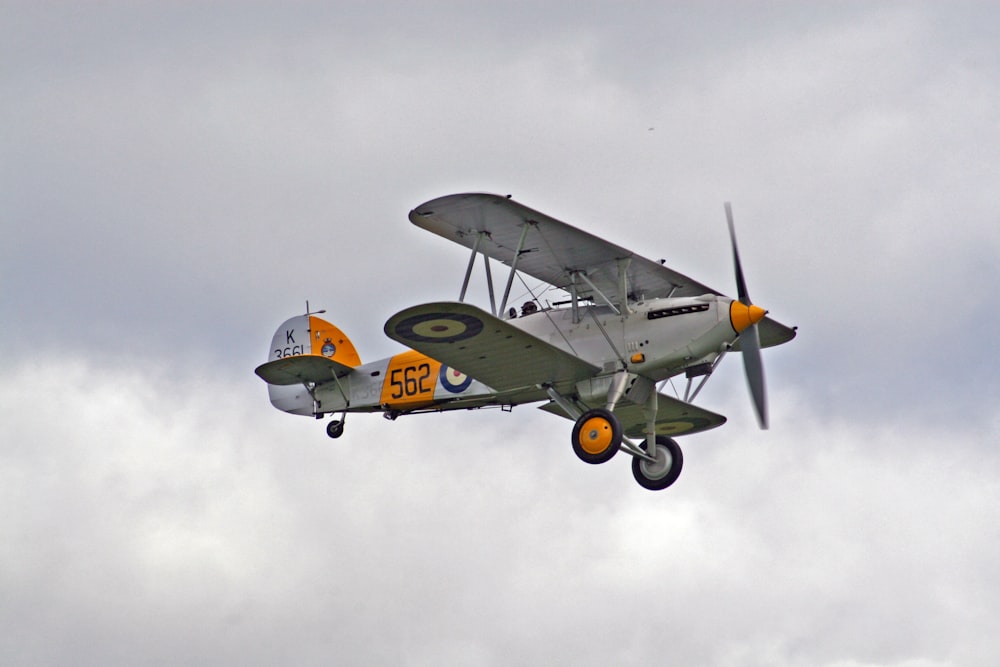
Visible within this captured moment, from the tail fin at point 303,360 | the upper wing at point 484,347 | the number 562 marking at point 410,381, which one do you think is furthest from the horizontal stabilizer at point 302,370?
the upper wing at point 484,347

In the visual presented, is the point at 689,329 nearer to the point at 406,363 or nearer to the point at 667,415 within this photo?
the point at 667,415

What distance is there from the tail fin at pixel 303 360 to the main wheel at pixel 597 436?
5601mm

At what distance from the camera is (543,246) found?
24516 millimetres

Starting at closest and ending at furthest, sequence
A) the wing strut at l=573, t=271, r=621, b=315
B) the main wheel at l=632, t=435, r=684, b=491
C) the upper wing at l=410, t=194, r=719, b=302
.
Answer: the upper wing at l=410, t=194, r=719, b=302 < the wing strut at l=573, t=271, r=621, b=315 < the main wheel at l=632, t=435, r=684, b=491

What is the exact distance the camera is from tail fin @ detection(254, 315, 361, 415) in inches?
1081

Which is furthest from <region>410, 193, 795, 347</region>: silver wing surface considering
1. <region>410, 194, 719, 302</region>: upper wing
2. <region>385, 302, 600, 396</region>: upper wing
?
<region>385, 302, 600, 396</region>: upper wing

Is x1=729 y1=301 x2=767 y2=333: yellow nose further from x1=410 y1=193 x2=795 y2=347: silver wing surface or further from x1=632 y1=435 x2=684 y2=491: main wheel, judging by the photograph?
x1=632 y1=435 x2=684 y2=491: main wheel

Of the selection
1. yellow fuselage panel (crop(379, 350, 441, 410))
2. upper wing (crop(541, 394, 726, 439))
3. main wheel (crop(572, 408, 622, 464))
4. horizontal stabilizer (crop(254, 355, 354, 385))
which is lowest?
main wheel (crop(572, 408, 622, 464))

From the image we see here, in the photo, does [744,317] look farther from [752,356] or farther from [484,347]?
[484,347]

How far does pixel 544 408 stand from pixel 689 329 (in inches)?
136

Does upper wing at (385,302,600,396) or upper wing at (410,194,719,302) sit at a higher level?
upper wing at (410,194,719,302)

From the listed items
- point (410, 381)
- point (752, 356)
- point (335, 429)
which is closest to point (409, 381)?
point (410, 381)

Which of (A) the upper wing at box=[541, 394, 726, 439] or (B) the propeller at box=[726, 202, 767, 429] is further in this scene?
(A) the upper wing at box=[541, 394, 726, 439]

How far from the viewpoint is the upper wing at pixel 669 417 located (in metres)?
26.8
